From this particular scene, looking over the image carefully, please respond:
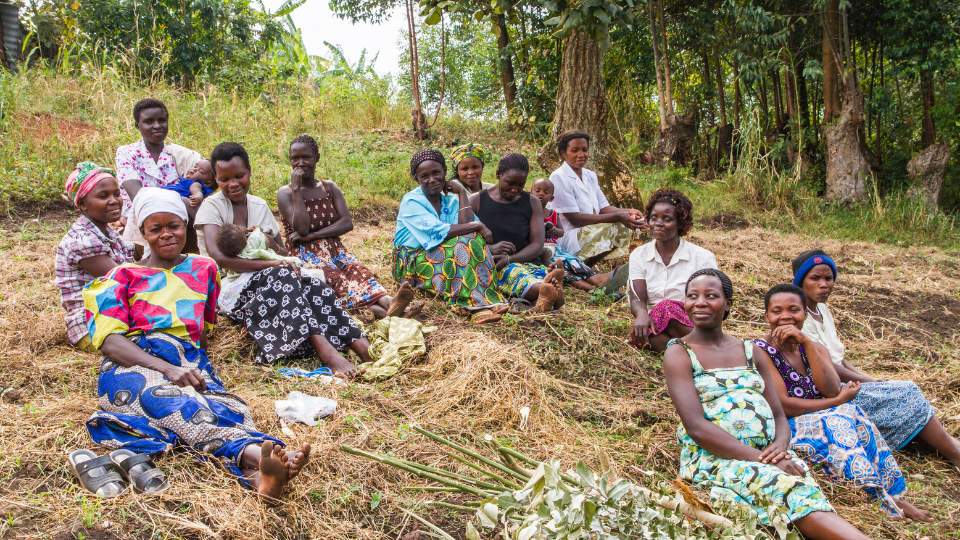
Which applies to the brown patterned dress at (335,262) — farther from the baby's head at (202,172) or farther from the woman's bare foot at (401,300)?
the baby's head at (202,172)

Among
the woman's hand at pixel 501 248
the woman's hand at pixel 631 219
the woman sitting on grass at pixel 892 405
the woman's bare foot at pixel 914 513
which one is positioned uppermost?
the woman's hand at pixel 631 219

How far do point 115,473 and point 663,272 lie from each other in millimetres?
3100

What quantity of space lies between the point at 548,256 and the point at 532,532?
11.6 feet

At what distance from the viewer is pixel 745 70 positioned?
30.1ft

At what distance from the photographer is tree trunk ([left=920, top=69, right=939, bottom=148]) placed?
920 centimetres

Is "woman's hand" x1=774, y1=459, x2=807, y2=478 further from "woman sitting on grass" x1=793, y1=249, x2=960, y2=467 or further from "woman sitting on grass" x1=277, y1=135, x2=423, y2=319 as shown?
"woman sitting on grass" x1=277, y1=135, x2=423, y2=319

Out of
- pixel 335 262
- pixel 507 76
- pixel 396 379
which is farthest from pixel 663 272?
pixel 507 76

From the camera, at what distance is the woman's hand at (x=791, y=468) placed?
2441 mm

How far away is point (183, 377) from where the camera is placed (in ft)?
9.02

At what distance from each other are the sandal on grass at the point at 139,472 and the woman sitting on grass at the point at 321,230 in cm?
212

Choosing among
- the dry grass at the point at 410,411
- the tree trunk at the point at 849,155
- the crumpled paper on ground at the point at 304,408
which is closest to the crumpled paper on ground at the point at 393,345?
the dry grass at the point at 410,411

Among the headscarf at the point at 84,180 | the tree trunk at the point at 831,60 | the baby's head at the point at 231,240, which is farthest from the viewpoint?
the tree trunk at the point at 831,60

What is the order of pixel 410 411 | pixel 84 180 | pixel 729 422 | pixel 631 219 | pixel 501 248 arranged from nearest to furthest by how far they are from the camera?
pixel 729 422 < pixel 410 411 < pixel 84 180 < pixel 501 248 < pixel 631 219

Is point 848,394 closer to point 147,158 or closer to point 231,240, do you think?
point 231,240
